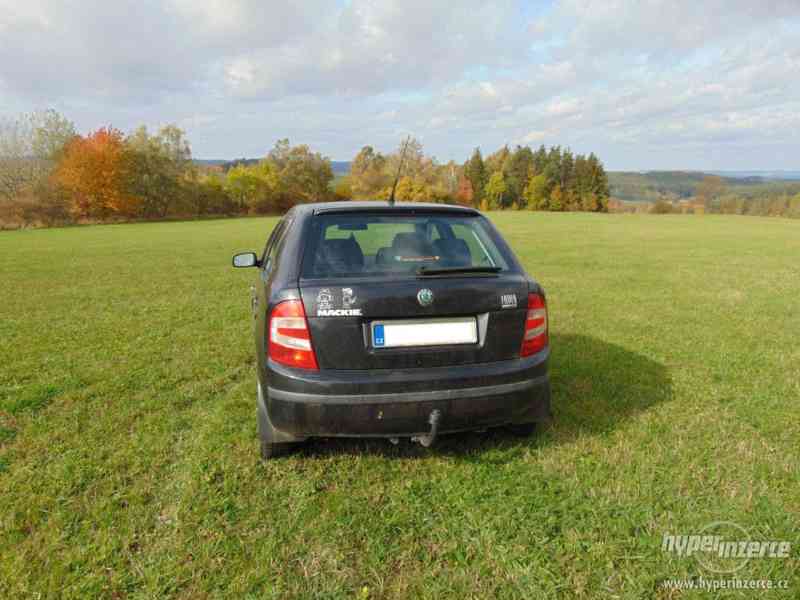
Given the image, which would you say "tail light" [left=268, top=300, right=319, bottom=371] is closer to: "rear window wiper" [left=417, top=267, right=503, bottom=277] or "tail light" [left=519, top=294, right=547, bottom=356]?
"rear window wiper" [left=417, top=267, right=503, bottom=277]

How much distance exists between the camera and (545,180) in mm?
78750

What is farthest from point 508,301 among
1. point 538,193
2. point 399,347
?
point 538,193

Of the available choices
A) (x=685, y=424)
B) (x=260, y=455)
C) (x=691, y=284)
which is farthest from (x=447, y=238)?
(x=691, y=284)

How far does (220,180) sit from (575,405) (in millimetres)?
66331

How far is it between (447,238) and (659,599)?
6.75 feet

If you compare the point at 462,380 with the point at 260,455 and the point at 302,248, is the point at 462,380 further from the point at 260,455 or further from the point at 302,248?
the point at 260,455

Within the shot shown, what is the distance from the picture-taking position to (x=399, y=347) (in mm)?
2449

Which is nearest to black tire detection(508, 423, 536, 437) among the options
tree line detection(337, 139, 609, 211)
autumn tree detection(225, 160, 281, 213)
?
autumn tree detection(225, 160, 281, 213)

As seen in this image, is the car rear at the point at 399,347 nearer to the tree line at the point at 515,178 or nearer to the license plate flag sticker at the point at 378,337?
the license plate flag sticker at the point at 378,337

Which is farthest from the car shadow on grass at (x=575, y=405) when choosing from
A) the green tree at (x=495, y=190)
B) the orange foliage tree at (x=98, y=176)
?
the green tree at (x=495, y=190)

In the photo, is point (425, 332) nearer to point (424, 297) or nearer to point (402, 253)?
point (424, 297)

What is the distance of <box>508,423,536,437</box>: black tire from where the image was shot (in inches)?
124

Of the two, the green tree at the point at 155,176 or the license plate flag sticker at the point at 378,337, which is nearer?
the license plate flag sticker at the point at 378,337

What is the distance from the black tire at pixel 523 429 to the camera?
3.15 meters
